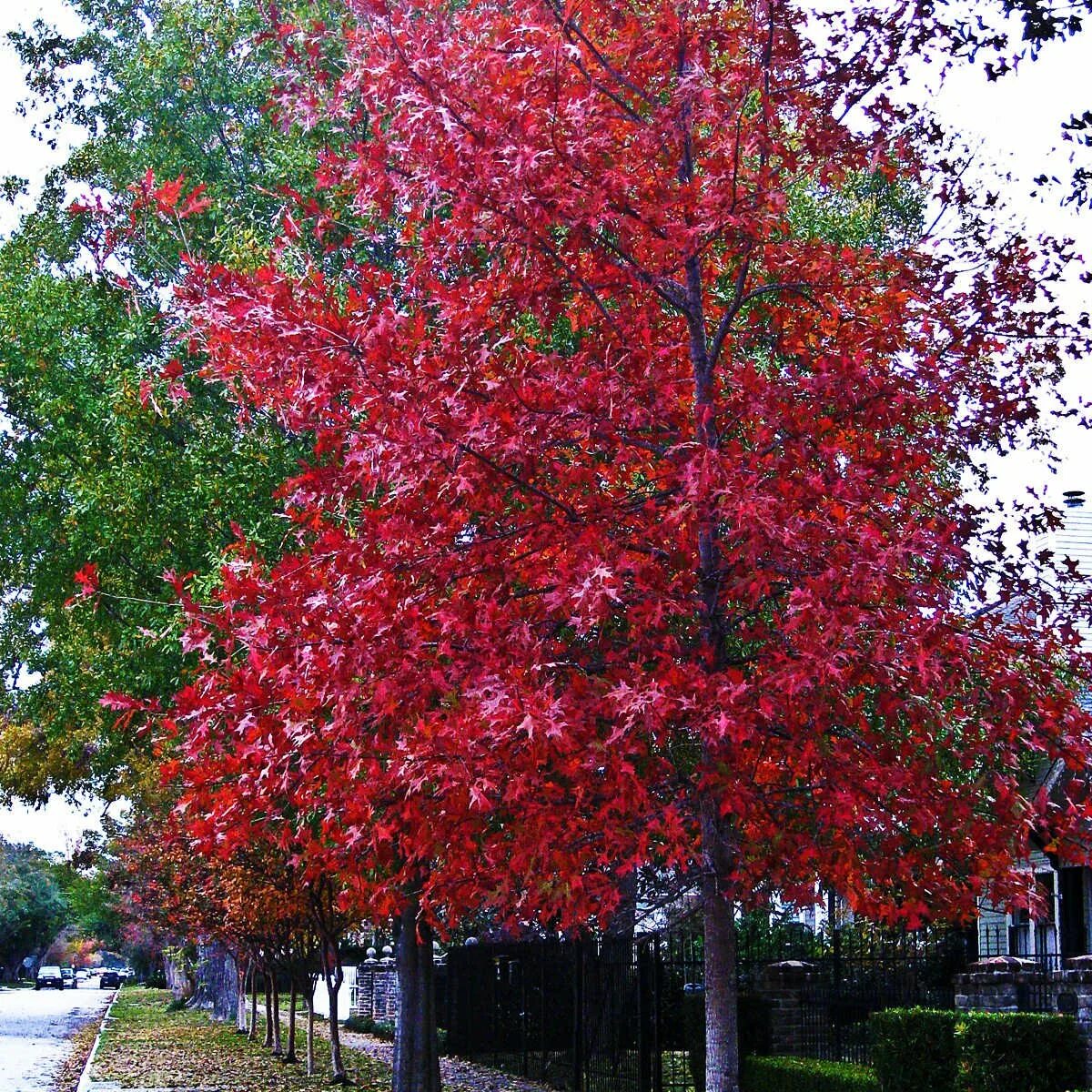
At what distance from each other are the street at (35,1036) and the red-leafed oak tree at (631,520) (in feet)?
54.7

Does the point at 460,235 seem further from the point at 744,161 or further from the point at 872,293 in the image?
the point at 872,293

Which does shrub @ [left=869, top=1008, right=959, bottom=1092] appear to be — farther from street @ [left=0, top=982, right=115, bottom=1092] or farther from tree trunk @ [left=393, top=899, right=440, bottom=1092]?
street @ [left=0, top=982, right=115, bottom=1092]

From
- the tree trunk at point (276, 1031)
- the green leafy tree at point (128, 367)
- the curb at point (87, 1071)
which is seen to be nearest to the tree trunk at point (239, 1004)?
the curb at point (87, 1071)

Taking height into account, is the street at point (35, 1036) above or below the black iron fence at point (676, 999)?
below

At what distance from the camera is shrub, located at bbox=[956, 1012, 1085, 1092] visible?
39.9 ft

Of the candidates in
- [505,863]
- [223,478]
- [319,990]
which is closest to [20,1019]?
[319,990]

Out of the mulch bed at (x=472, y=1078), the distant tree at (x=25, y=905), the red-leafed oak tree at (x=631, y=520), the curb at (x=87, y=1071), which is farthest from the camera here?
the distant tree at (x=25, y=905)

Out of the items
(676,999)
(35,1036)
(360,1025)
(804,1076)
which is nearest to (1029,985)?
(804,1076)

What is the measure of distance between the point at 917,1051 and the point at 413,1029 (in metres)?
6.68

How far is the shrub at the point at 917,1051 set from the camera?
13.5 meters

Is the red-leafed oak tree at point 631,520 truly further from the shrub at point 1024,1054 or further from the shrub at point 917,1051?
the shrub at point 917,1051

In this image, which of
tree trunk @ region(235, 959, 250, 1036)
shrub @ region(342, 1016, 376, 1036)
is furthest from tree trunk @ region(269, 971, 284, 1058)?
tree trunk @ region(235, 959, 250, 1036)

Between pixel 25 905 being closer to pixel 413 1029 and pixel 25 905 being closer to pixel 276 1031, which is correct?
pixel 276 1031

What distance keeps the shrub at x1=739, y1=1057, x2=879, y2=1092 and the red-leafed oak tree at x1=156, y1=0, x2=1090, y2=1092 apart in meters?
6.73
